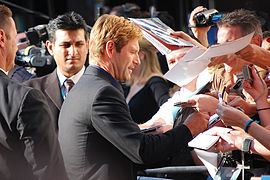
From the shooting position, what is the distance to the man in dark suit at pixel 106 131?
2316 millimetres

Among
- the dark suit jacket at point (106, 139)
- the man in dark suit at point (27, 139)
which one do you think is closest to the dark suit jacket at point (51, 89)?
the dark suit jacket at point (106, 139)

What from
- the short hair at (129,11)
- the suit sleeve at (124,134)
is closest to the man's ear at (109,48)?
the suit sleeve at (124,134)

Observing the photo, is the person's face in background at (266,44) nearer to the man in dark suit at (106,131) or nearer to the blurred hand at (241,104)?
the blurred hand at (241,104)

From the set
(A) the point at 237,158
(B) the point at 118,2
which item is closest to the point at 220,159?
(A) the point at 237,158

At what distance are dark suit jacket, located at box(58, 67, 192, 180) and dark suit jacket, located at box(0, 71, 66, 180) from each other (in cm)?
24

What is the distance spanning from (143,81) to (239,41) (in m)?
2.20

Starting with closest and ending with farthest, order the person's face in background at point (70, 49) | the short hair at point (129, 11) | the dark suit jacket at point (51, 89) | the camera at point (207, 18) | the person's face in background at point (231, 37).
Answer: the person's face in background at point (231, 37) < the camera at point (207, 18) < the dark suit jacket at point (51, 89) < the person's face in background at point (70, 49) < the short hair at point (129, 11)

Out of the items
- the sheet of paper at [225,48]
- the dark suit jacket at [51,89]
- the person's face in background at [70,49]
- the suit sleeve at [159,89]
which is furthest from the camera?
the suit sleeve at [159,89]

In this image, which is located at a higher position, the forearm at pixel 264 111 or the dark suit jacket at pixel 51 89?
the forearm at pixel 264 111

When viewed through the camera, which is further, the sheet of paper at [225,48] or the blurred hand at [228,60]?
the blurred hand at [228,60]

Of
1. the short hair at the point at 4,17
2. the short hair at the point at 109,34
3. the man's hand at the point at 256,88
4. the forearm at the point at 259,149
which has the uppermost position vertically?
the short hair at the point at 4,17

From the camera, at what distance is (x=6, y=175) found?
7.03 ft

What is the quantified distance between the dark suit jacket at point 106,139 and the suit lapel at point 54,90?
1.04 m

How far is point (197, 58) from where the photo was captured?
2402mm
